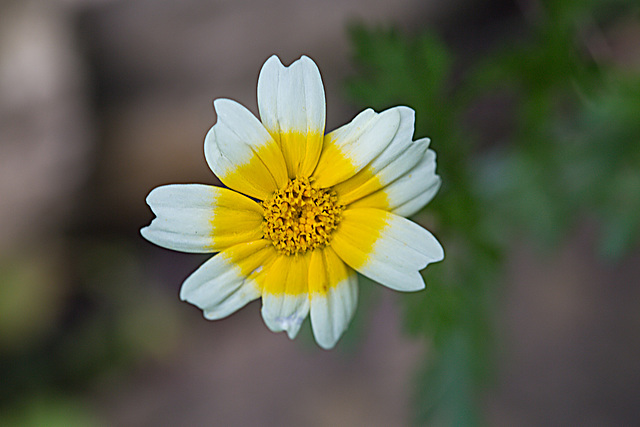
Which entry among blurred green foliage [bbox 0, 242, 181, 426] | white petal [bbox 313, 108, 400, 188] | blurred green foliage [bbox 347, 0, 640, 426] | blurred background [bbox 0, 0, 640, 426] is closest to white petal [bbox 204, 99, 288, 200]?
white petal [bbox 313, 108, 400, 188]

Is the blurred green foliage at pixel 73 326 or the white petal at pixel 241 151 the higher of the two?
the white petal at pixel 241 151

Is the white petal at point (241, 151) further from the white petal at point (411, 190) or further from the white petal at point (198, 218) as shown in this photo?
the white petal at point (411, 190)

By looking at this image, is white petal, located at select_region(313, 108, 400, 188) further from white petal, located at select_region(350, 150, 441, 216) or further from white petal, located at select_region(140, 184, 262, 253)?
white petal, located at select_region(140, 184, 262, 253)

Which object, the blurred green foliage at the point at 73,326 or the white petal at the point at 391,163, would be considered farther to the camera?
the blurred green foliage at the point at 73,326

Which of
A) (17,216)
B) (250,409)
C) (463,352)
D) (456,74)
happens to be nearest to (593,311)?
(463,352)

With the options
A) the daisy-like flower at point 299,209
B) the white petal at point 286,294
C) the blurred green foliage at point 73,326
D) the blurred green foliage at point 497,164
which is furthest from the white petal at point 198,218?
the blurred green foliage at point 73,326

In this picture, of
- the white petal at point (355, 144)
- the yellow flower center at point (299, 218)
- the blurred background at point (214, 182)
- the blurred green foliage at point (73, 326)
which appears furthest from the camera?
the blurred green foliage at point (73, 326)

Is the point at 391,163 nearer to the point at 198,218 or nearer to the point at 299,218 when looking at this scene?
the point at 299,218

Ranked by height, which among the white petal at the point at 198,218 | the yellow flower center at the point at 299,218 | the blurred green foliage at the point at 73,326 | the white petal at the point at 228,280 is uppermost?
the yellow flower center at the point at 299,218
